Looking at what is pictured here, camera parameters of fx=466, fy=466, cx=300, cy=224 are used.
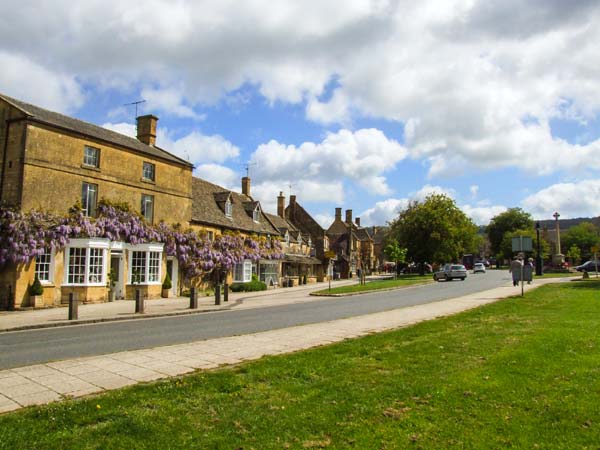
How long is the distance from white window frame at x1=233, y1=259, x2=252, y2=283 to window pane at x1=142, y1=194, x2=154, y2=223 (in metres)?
9.55

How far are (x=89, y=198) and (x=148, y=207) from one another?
172 inches

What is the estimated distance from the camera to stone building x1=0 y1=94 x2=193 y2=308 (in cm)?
2173

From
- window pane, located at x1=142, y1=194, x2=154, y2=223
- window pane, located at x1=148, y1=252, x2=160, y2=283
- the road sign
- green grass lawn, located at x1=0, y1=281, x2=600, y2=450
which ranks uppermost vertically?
window pane, located at x1=142, y1=194, x2=154, y2=223

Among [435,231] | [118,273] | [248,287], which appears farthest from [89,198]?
[435,231]

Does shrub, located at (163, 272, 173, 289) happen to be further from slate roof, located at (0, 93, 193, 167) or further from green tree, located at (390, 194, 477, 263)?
green tree, located at (390, 194, 477, 263)

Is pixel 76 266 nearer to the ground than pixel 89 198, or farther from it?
nearer to the ground

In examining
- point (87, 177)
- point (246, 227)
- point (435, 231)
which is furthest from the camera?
point (435, 231)

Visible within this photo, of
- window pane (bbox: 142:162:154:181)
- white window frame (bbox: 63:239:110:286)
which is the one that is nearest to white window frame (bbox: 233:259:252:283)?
window pane (bbox: 142:162:154:181)

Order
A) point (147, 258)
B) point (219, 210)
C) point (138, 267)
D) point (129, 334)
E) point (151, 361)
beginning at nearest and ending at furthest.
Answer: point (151, 361)
point (129, 334)
point (138, 267)
point (147, 258)
point (219, 210)

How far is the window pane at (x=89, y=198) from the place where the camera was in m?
24.5

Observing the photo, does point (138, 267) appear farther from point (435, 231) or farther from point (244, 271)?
point (435, 231)

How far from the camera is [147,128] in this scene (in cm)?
3272

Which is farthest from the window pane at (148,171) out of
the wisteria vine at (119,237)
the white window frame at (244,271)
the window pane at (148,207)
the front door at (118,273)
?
the white window frame at (244,271)

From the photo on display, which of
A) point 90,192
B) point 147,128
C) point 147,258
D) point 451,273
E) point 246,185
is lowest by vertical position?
point 451,273
